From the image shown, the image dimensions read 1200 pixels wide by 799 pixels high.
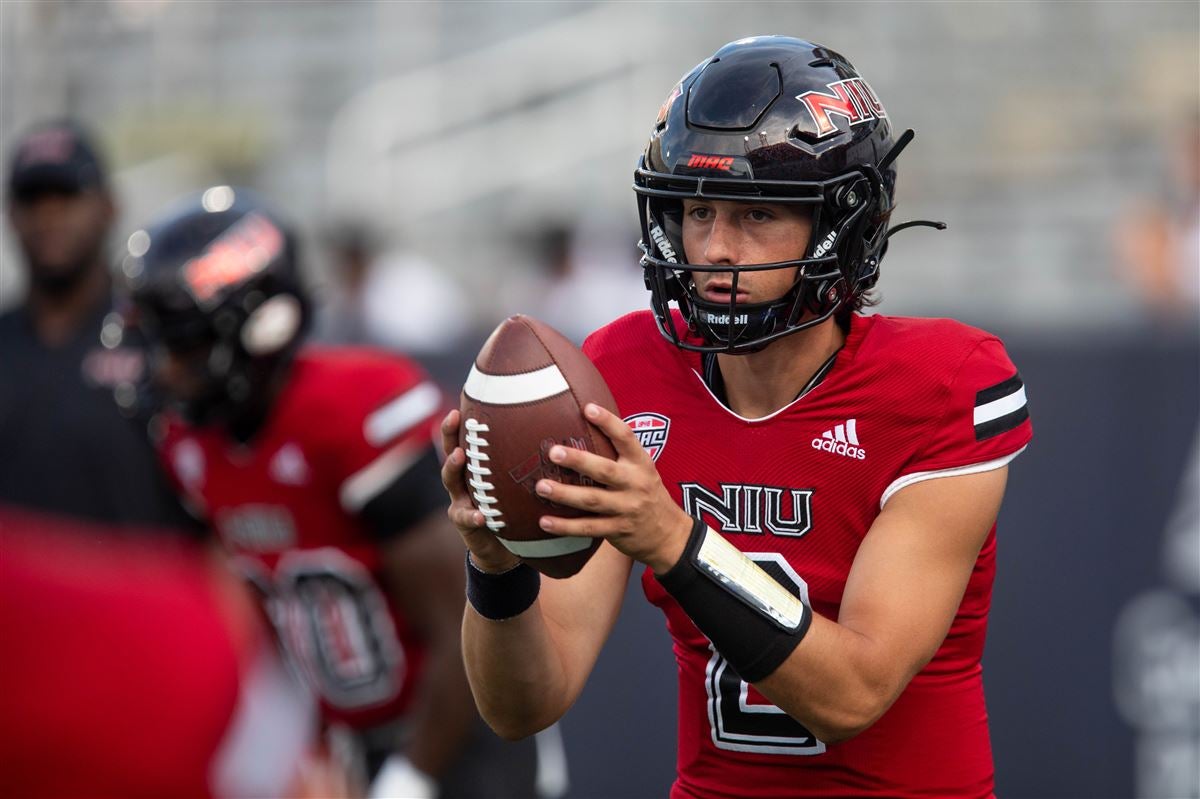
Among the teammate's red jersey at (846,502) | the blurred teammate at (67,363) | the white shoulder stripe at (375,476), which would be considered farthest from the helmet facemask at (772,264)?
the blurred teammate at (67,363)

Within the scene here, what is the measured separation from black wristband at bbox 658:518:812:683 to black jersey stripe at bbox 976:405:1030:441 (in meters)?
0.48

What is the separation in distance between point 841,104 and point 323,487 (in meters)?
1.78

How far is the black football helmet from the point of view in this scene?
2.69 m

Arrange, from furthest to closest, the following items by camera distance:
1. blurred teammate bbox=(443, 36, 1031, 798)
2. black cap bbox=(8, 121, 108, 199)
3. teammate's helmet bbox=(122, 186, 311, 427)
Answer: black cap bbox=(8, 121, 108, 199)
teammate's helmet bbox=(122, 186, 311, 427)
blurred teammate bbox=(443, 36, 1031, 798)

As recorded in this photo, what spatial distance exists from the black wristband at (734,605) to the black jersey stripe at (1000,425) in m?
0.48

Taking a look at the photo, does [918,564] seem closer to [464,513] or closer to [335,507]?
[464,513]

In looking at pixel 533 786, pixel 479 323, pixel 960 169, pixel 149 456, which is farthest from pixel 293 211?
pixel 533 786

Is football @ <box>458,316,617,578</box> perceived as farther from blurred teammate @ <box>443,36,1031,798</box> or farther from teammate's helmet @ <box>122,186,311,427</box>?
teammate's helmet @ <box>122,186,311,427</box>

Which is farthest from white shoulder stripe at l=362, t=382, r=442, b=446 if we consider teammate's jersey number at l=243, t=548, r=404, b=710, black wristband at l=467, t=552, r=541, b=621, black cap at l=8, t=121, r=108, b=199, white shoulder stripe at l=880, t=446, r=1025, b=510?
black cap at l=8, t=121, r=108, b=199

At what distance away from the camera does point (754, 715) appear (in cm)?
276

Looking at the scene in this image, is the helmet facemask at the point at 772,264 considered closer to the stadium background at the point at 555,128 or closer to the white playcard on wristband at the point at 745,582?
the white playcard on wristband at the point at 745,582

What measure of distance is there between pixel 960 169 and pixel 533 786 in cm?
697

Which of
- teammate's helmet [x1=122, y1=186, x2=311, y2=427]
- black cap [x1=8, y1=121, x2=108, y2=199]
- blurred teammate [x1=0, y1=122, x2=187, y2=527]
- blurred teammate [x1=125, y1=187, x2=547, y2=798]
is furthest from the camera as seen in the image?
black cap [x1=8, y1=121, x2=108, y2=199]

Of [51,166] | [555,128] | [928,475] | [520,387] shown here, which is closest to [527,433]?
[520,387]
